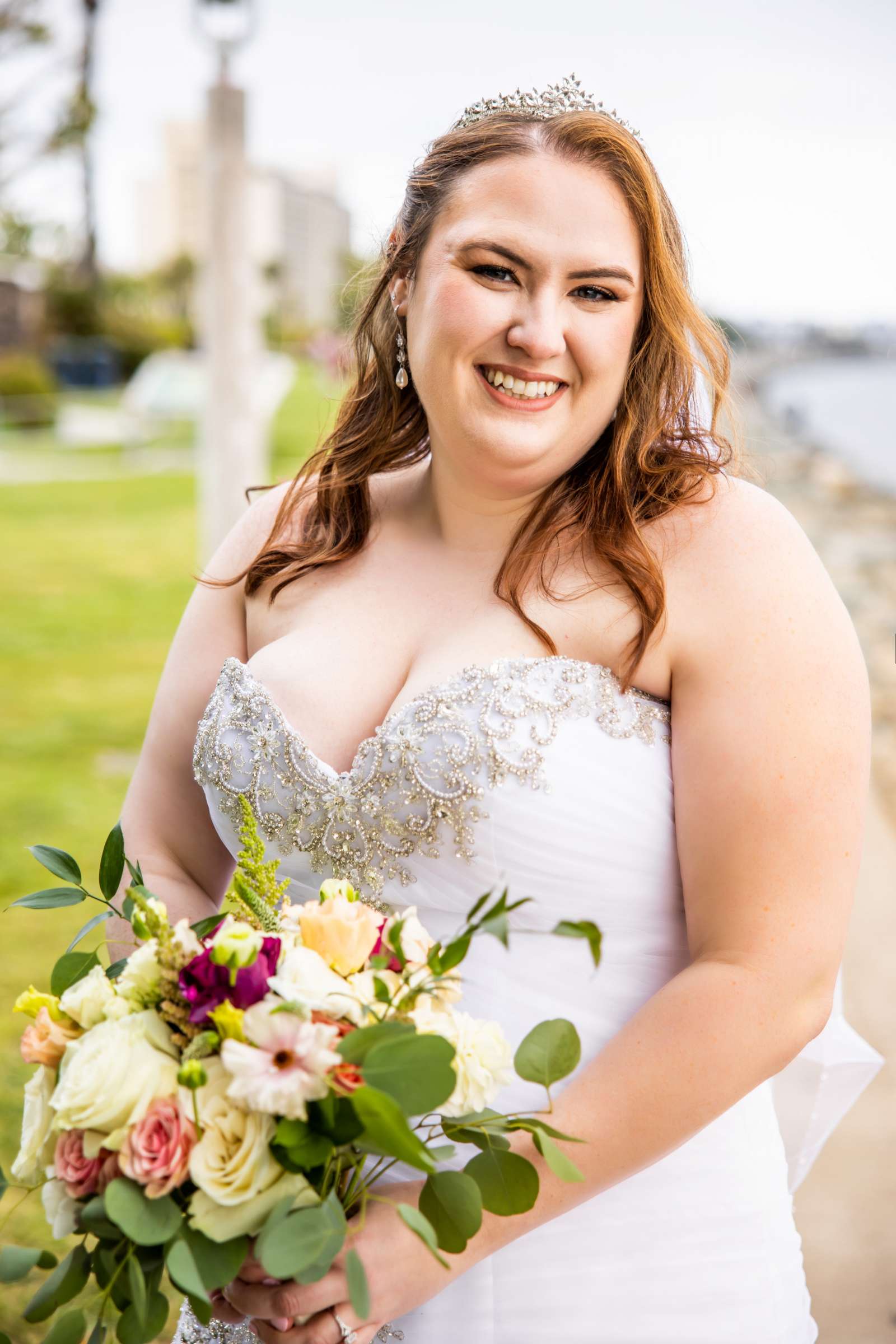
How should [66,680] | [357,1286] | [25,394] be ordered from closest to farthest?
[357,1286] < [66,680] < [25,394]

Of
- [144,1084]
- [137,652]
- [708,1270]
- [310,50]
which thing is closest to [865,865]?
[708,1270]

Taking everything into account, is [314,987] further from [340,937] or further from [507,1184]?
[507,1184]

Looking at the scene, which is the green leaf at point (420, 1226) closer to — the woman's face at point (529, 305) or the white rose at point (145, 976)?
the white rose at point (145, 976)

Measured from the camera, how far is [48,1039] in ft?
A: 4.41

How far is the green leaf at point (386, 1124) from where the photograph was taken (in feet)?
3.75

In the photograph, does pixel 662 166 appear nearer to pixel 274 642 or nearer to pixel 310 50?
pixel 274 642

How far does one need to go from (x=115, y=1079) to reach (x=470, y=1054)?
381 millimetres

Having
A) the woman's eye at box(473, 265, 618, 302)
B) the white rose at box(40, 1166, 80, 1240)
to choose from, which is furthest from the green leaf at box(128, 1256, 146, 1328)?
the woman's eye at box(473, 265, 618, 302)

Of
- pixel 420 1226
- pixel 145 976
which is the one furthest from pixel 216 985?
pixel 420 1226

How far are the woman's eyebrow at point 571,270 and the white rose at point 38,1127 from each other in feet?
4.41

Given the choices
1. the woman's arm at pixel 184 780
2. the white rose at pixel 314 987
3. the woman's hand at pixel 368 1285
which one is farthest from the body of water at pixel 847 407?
the white rose at pixel 314 987

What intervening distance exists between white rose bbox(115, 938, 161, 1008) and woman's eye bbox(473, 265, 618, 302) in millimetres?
1176

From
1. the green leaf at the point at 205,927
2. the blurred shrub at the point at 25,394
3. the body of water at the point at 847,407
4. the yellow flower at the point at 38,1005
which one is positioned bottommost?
the body of water at the point at 847,407

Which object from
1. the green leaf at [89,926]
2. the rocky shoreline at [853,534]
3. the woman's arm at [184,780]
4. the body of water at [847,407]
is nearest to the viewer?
the green leaf at [89,926]
